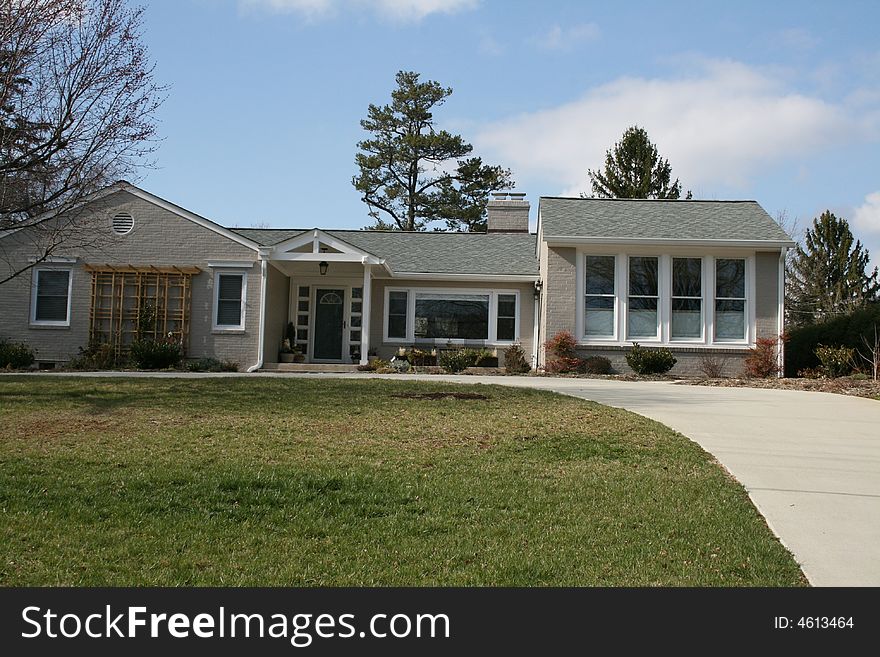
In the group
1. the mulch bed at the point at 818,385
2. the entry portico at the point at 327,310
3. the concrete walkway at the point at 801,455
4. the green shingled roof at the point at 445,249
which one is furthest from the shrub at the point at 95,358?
the mulch bed at the point at 818,385

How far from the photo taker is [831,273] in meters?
36.8

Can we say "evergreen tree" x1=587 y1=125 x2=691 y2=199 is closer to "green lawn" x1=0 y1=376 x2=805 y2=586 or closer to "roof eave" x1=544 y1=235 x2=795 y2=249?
"roof eave" x1=544 y1=235 x2=795 y2=249

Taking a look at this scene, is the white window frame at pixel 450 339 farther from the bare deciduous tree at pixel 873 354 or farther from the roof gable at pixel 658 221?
the bare deciduous tree at pixel 873 354

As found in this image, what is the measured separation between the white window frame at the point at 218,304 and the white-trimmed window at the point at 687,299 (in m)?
10.6

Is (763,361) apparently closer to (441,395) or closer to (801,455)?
(441,395)

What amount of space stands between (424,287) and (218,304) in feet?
18.2

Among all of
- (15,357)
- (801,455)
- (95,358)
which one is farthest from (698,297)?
(15,357)

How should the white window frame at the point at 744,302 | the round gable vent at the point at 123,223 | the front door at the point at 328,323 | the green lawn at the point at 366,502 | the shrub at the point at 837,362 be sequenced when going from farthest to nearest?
the front door at the point at 328,323, the round gable vent at the point at 123,223, the white window frame at the point at 744,302, the shrub at the point at 837,362, the green lawn at the point at 366,502

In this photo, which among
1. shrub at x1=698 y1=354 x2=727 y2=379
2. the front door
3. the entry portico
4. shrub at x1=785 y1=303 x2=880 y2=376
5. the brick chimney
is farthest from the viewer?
the brick chimney

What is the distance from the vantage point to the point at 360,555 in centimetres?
484

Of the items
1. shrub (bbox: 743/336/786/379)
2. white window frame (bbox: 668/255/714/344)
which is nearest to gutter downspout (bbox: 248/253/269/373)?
white window frame (bbox: 668/255/714/344)

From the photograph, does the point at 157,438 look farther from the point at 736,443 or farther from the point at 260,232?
the point at 260,232

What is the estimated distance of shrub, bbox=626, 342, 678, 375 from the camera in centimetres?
1884

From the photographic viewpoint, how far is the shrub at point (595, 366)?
62.8ft
